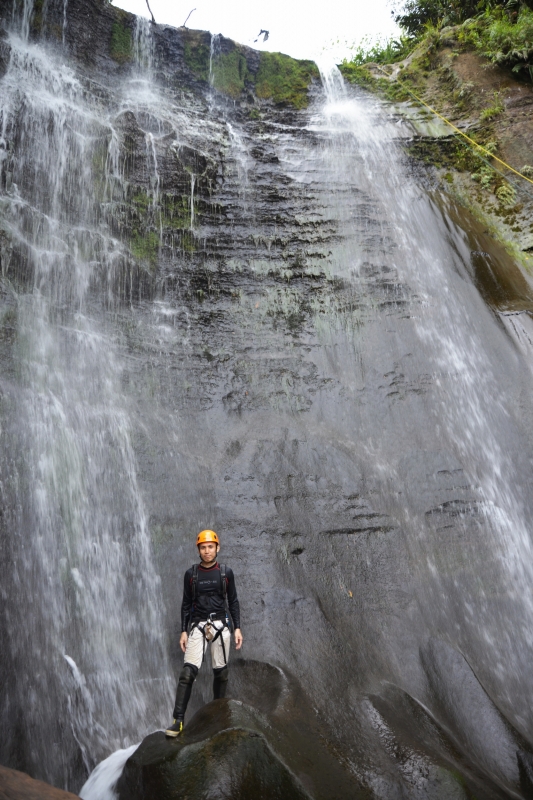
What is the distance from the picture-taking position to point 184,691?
15.7ft

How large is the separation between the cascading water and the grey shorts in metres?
1.07

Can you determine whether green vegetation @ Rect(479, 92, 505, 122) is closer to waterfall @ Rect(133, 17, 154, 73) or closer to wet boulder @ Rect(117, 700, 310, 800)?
waterfall @ Rect(133, 17, 154, 73)

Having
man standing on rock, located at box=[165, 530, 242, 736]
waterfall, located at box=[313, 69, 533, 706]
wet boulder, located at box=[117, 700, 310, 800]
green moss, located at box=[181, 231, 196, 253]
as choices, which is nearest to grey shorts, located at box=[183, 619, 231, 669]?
man standing on rock, located at box=[165, 530, 242, 736]

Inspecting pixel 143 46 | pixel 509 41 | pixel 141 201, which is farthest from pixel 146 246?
pixel 509 41

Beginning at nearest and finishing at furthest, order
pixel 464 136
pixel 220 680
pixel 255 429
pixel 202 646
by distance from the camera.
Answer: pixel 202 646
pixel 220 680
pixel 255 429
pixel 464 136

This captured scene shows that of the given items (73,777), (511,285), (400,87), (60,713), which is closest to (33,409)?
(60,713)

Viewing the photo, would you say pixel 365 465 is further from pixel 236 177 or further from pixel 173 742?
pixel 236 177

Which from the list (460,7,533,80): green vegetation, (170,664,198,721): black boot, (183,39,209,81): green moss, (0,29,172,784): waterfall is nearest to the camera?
(170,664,198,721): black boot

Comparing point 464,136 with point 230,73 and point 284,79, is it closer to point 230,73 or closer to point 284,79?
point 284,79

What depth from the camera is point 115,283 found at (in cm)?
958

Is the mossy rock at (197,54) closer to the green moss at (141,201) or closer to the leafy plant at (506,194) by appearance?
the green moss at (141,201)

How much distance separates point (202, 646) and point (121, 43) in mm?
12247

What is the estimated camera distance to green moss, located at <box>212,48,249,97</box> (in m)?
13.5

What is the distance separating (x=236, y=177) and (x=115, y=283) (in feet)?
11.8
